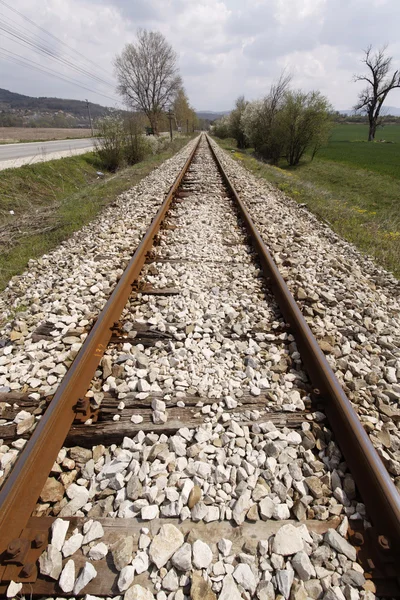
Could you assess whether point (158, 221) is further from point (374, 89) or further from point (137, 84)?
point (374, 89)

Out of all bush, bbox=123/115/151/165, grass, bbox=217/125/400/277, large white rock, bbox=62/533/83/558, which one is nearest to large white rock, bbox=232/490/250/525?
large white rock, bbox=62/533/83/558

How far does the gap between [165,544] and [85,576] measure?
319mm

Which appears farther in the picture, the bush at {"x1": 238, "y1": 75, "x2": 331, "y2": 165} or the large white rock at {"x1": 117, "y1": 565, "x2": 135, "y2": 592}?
the bush at {"x1": 238, "y1": 75, "x2": 331, "y2": 165}

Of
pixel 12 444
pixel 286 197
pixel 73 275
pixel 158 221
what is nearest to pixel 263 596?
pixel 12 444

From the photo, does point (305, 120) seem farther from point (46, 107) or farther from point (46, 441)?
point (46, 107)

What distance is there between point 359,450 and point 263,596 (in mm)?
772

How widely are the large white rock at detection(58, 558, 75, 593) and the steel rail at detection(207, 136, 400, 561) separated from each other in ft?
4.15

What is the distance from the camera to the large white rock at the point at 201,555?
129 centimetres

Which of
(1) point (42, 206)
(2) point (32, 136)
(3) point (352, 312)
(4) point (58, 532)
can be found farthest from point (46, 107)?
(4) point (58, 532)

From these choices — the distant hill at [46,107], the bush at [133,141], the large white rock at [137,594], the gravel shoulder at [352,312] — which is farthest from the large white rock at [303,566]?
the distant hill at [46,107]

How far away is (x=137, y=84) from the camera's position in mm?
55375

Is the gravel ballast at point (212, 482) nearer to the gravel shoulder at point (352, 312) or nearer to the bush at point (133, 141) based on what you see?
the gravel shoulder at point (352, 312)

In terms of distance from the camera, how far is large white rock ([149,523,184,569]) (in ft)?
4.30

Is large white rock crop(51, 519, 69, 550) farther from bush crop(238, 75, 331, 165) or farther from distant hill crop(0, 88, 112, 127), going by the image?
distant hill crop(0, 88, 112, 127)
